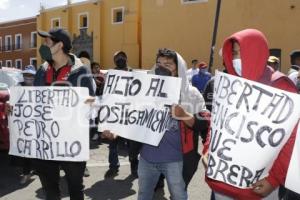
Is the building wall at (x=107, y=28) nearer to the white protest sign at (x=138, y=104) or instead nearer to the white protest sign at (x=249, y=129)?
the white protest sign at (x=138, y=104)

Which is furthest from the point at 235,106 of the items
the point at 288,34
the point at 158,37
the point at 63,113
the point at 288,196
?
the point at 158,37

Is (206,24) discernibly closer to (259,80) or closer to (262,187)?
(259,80)

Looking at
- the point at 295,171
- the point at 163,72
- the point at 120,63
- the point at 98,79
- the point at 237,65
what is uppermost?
the point at 237,65

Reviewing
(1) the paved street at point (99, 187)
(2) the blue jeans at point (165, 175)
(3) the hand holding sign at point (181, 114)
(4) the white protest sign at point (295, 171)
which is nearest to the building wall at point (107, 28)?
(1) the paved street at point (99, 187)

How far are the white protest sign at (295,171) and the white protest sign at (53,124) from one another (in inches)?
81.2

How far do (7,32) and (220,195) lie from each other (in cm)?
5892

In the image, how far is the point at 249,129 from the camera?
284 centimetres

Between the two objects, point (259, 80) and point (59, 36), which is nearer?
point (259, 80)

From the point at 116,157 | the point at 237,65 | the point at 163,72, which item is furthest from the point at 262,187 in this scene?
A: the point at 116,157

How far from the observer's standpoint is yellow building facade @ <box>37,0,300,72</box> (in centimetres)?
2648

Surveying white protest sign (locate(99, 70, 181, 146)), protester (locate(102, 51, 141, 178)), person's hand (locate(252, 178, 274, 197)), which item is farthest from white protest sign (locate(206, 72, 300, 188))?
protester (locate(102, 51, 141, 178))

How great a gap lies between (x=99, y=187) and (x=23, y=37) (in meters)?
51.5

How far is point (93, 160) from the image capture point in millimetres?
8727

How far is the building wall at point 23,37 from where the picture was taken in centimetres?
5434
